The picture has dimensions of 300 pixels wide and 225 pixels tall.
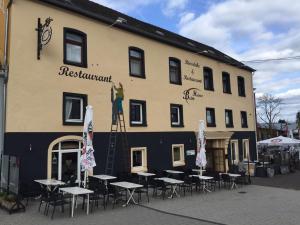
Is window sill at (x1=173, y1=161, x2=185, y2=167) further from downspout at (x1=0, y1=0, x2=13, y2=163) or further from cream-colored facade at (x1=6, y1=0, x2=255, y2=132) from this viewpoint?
downspout at (x1=0, y1=0, x2=13, y2=163)

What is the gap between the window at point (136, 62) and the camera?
58.7 ft

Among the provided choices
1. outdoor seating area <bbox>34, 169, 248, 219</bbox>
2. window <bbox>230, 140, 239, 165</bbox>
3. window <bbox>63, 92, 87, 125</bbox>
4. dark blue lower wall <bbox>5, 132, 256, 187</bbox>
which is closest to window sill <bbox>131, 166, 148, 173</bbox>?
dark blue lower wall <bbox>5, 132, 256, 187</bbox>

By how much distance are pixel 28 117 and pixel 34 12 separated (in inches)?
165

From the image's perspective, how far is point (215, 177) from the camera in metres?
16.9

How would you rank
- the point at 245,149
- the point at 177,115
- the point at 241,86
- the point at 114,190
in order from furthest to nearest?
the point at 241,86
the point at 245,149
the point at 177,115
the point at 114,190

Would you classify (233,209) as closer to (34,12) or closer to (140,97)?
(140,97)

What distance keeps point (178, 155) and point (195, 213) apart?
9015mm

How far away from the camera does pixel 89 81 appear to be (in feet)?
50.9

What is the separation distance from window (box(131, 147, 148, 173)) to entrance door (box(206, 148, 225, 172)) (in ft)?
22.3

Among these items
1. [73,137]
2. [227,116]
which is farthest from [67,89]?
[227,116]

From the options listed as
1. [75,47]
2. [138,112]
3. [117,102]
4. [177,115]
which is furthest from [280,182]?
[75,47]

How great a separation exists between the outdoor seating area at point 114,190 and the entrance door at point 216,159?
183 inches

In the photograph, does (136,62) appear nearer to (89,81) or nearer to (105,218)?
(89,81)

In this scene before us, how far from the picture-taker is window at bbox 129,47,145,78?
1791 cm
